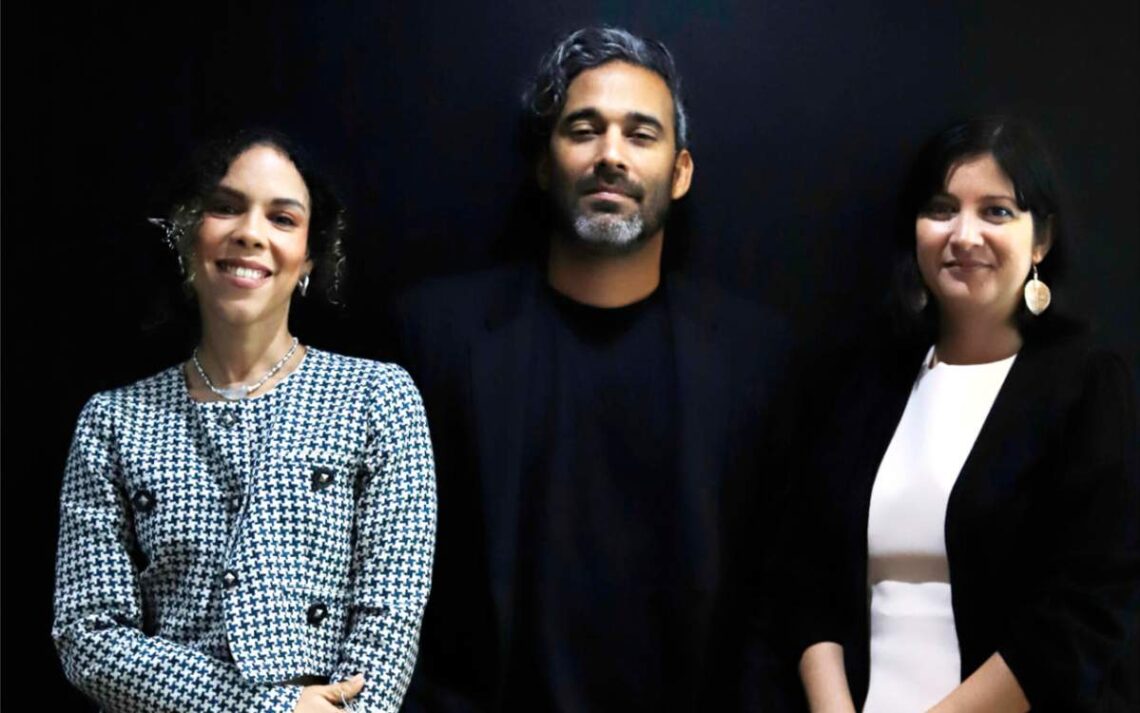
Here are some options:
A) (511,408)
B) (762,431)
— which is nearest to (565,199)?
(511,408)

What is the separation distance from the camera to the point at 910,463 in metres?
2.25

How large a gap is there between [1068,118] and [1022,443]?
72cm

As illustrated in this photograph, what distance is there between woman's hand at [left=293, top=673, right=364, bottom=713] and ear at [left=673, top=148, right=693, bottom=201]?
0.99m

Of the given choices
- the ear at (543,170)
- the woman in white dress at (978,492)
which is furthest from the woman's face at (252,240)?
the woman in white dress at (978,492)

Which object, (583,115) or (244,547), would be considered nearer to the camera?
(244,547)

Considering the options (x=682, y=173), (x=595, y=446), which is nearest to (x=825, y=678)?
(x=595, y=446)

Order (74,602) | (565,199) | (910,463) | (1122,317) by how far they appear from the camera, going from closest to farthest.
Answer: (74,602) < (910,463) < (565,199) < (1122,317)

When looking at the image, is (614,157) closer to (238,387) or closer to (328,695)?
(238,387)

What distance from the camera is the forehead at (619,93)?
238 cm

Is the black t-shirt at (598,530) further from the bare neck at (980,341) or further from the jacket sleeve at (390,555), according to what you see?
the bare neck at (980,341)

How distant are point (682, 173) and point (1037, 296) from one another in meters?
0.63

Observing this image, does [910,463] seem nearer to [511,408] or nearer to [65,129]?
[511,408]

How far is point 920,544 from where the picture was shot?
7.19ft

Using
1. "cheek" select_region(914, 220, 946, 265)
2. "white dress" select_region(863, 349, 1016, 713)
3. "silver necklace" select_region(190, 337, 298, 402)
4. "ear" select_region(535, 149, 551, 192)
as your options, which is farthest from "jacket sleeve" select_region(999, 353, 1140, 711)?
"silver necklace" select_region(190, 337, 298, 402)
